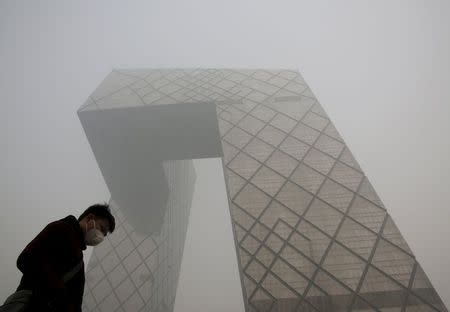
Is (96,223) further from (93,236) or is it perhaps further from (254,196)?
(254,196)

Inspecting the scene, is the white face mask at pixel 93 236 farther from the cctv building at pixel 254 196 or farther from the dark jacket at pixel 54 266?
the cctv building at pixel 254 196

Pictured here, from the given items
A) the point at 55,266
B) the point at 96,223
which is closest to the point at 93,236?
the point at 96,223

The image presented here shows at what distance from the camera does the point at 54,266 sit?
63.3 inches

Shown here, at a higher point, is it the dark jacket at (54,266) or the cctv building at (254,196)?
the dark jacket at (54,266)

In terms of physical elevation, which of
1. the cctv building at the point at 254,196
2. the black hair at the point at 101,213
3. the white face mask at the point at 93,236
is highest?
the black hair at the point at 101,213

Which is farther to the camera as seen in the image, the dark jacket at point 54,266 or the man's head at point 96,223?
the man's head at point 96,223

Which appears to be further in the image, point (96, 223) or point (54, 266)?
point (96, 223)

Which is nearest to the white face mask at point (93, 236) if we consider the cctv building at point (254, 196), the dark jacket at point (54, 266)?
the dark jacket at point (54, 266)

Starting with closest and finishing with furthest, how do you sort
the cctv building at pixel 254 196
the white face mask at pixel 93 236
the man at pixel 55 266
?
the man at pixel 55 266, the white face mask at pixel 93 236, the cctv building at pixel 254 196

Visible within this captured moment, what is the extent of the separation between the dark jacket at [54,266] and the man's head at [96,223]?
14 cm

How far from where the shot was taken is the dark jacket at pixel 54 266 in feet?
4.87

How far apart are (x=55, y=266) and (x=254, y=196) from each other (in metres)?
6.97

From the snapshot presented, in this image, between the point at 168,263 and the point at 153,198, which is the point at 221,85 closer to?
the point at 153,198

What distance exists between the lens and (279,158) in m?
9.68
